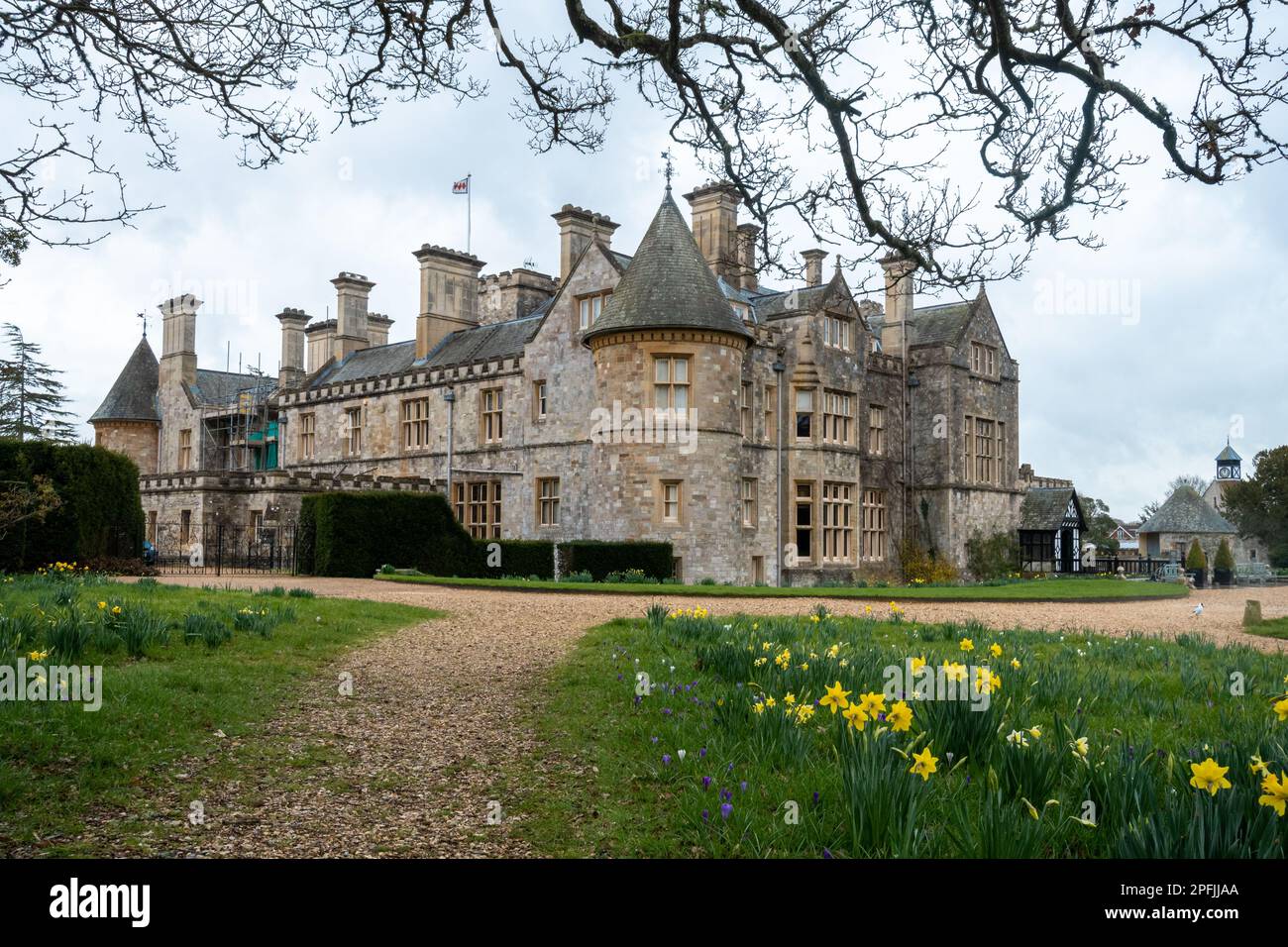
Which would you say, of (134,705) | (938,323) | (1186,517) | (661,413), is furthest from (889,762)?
(1186,517)

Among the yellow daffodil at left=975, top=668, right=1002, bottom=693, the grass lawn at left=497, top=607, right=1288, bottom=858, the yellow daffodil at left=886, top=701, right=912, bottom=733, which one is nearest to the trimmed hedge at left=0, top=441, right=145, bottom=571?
the grass lawn at left=497, top=607, right=1288, bottom=858

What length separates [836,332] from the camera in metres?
29.8

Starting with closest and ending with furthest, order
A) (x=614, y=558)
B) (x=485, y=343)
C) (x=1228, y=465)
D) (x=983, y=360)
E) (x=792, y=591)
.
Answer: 1. (x=792, y=591)
2. (x=614, y=558)
3. (x=485, y=343)
4. (x=983, y=360)
5. (x=1228, y=465)

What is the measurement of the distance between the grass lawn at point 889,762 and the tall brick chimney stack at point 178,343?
37.4m

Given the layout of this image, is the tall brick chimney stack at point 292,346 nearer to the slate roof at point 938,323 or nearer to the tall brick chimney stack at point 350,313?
the tall brick chimney stack at point 350,313

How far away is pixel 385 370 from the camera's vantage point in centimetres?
3562

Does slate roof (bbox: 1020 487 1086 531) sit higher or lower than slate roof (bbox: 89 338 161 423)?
lower

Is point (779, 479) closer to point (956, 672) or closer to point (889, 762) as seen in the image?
point (956, 672)

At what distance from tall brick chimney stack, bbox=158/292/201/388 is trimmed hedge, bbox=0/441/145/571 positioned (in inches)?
875

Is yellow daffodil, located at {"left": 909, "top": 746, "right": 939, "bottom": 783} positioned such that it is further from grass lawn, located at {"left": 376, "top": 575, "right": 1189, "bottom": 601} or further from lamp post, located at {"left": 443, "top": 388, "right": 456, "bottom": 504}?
lamp post, located at {"left": 443, "top": 388, "right": 456, "bottom": 504}

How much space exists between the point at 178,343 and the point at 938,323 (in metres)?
29.6

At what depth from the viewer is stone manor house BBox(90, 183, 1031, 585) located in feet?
79.7

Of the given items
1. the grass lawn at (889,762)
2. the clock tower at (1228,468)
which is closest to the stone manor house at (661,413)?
the grass lawn at (889,762)
